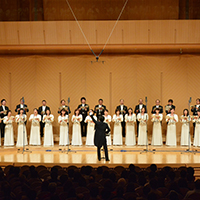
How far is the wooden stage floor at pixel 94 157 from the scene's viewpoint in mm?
9406

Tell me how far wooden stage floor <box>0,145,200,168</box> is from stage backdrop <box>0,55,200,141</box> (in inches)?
124

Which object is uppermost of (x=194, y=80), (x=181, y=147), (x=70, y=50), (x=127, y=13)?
(x=127, y=13)

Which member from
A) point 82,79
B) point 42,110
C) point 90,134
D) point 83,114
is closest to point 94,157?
point 90,134

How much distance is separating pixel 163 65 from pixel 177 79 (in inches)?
35.8

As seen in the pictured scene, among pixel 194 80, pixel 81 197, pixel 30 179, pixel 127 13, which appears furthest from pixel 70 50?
pixel 81 197

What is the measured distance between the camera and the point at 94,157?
10.6m

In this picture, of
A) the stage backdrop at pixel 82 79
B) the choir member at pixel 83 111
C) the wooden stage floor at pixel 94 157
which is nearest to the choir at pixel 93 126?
the choir member at pixel 83 111

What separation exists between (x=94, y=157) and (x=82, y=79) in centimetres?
546

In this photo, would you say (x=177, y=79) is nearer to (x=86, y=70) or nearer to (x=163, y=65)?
(x=163, y=65)

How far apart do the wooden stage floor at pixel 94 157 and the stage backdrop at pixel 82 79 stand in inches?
124

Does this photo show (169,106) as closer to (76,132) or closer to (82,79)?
(76,132)

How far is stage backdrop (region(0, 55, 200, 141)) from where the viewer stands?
49.6 ft

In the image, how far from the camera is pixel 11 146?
42.8 feet

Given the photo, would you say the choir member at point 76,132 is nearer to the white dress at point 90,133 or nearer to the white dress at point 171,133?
the white dress at point 90,133
